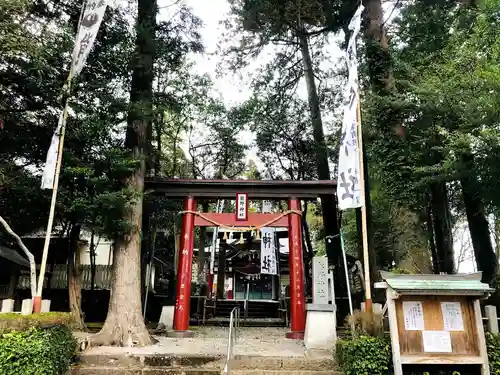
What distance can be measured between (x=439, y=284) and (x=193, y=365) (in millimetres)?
4313

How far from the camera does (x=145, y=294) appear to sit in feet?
41.8

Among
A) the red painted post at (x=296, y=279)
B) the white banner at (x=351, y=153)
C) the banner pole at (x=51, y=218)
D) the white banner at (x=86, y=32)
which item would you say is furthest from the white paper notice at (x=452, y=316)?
the white banner at (x=86, y=32)

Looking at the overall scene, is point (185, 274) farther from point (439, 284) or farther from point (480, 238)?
point (480, 238)

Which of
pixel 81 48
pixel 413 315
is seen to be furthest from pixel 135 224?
pixel 413 315

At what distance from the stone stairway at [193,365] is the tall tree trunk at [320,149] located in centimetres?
733

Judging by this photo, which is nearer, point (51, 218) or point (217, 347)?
point (51, 218)

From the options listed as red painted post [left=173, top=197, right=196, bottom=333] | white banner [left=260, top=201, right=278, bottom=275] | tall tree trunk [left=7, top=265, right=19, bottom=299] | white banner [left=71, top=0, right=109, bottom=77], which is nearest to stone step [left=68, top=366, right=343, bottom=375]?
red painted post [left=173, top=197, right=196, bottom=333]

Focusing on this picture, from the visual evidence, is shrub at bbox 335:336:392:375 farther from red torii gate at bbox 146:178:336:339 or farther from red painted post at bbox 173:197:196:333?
red painted post at bbox 173:197:196:333

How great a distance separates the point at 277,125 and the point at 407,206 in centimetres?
780

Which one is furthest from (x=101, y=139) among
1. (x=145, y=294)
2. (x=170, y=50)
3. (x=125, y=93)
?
(x=145, y=294)

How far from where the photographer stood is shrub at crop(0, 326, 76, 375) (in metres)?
5.68

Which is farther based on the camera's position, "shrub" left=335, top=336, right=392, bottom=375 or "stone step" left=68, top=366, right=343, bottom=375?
"stone step" left=68, top=366, right=343, bottom=375

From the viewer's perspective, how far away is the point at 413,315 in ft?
19.2

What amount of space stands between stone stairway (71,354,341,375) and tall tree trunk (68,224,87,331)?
3839mm
